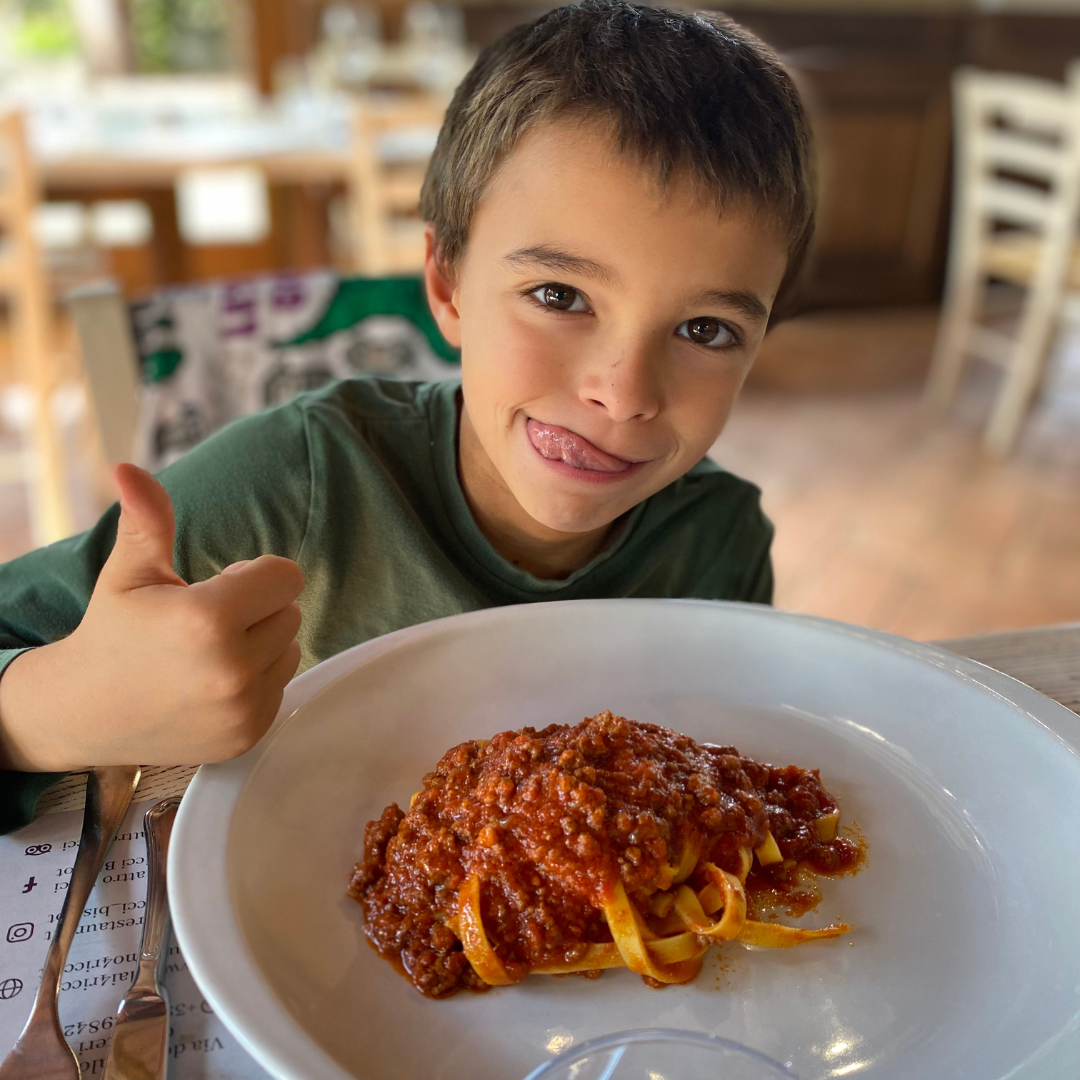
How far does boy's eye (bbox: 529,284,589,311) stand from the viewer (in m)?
0.80

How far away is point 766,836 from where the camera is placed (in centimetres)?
66

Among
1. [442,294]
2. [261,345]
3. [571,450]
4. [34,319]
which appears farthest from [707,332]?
[34,319]

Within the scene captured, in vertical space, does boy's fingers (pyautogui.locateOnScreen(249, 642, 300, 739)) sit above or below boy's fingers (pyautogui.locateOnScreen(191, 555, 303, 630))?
below

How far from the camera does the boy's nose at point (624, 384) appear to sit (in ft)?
2.52

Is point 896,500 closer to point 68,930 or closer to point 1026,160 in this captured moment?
point 1026,160

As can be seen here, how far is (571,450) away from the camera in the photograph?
84 cm

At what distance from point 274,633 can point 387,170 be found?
8.81 feet

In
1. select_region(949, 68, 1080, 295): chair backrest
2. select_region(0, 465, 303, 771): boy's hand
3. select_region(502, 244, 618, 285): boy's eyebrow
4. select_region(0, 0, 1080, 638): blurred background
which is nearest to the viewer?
select_region(0, 465, 303, 771): boy's hand

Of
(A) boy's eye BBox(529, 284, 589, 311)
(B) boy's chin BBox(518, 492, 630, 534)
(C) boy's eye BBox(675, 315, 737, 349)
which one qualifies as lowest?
(B) boy's chin BBox(518, 492, 630, 534)

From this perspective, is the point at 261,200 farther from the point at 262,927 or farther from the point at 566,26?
the point at 262,927

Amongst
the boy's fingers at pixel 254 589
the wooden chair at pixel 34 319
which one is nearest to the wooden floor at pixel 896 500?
the wooden chair at pixel 34 319

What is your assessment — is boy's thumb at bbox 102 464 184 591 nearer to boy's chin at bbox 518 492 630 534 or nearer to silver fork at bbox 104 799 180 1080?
silver fork at bbox 104 799 180 1080

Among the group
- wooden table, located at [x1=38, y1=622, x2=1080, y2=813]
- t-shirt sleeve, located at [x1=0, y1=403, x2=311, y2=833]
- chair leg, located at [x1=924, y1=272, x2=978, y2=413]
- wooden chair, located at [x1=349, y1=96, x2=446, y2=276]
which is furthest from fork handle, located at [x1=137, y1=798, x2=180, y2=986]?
chair leg, located at [x1=924, y1=272, x2=978, y2=413]

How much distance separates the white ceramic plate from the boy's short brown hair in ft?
1.15
